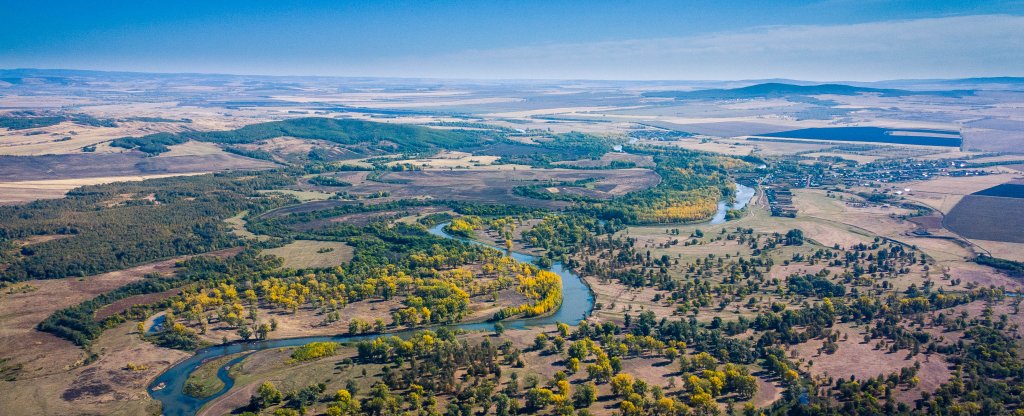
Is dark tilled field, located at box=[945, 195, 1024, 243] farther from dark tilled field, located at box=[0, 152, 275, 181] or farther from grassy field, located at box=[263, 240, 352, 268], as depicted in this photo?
dark tilled field, located at box=[0, 152, 275, 181]

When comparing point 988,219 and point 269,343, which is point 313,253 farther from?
point 988,219

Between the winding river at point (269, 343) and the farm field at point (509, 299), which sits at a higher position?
the farm field at point (509, 299)

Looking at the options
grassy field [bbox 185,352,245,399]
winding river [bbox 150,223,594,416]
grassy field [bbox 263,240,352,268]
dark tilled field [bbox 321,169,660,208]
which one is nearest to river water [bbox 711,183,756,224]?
dark tilled field [bbox 321,169,660,208]

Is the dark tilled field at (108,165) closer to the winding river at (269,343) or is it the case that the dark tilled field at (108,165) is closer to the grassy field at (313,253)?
the grassy field at (313,253)

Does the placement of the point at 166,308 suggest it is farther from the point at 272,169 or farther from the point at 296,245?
the point at 272,169

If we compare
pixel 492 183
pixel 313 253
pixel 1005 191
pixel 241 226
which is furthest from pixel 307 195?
pixel 1005 191

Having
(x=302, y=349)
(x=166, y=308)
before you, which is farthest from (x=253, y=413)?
(x=166, y=308)

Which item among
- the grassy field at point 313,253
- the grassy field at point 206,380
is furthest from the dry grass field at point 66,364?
the grassy field at point 313,253
